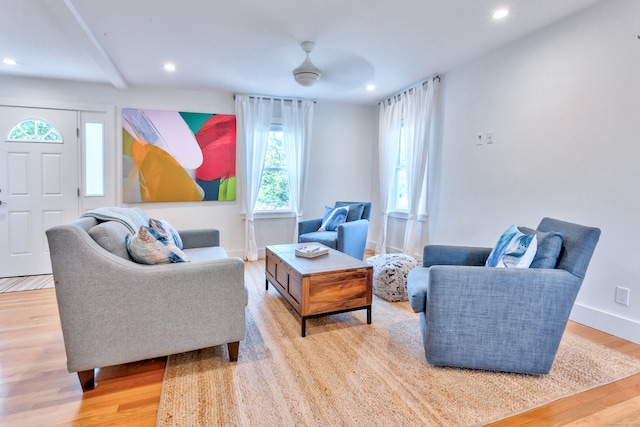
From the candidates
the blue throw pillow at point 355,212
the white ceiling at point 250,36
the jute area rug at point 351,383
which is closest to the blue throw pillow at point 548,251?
the jute area rug at point 351,383

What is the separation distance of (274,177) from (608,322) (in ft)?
12.9

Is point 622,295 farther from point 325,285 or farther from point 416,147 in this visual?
point 416,147

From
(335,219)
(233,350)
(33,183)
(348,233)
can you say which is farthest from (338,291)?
(33,183)

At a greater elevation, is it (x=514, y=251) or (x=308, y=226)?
(x=514, y=251)

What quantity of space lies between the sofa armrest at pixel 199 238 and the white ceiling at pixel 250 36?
1745 mm

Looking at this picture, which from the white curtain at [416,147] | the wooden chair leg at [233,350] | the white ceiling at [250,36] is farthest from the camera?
the white curtain at [416,147]

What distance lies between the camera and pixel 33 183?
12.2 ft

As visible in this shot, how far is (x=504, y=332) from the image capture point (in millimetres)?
1755

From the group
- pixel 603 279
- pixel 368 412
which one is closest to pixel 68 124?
pixel 368 412

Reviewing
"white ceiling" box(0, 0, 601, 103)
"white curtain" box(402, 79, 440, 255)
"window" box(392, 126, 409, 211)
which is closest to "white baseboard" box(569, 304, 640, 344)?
"white curtain" box(402, 79, 440, 255)

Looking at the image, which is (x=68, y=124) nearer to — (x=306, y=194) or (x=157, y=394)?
(x=306, y=194)

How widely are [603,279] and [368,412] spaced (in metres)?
2.12

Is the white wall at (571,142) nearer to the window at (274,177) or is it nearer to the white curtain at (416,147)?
the white curtain at (416,147)

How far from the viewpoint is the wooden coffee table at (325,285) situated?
88.1 inches
